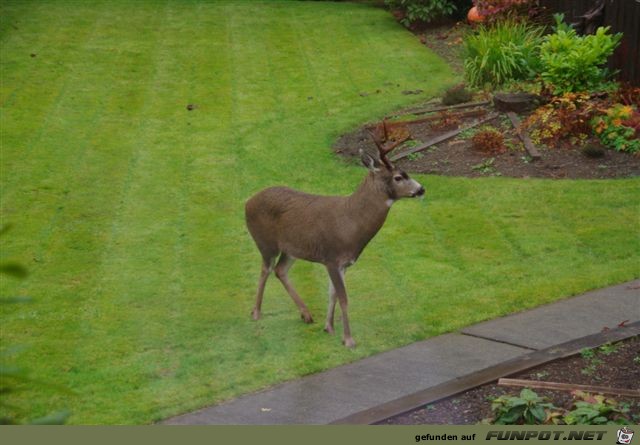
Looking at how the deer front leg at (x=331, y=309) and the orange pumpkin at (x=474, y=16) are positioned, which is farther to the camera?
the orange pumpkin at (x=474, y=16)

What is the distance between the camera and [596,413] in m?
7.56

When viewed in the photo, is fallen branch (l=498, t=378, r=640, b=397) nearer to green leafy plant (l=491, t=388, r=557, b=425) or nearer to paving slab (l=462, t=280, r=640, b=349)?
green leafy plant (l=491, t=388, r=557, b=425)

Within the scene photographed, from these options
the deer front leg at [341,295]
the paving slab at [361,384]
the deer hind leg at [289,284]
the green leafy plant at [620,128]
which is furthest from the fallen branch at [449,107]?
the deer front leg at [341,295]

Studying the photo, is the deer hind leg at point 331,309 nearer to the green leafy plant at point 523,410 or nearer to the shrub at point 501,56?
the green leafy plant at point 523,410

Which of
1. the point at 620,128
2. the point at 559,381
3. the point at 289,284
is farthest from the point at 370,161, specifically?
the point at 620,128

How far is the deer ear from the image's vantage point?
1009 centimetres

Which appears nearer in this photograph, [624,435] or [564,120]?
[624,435]

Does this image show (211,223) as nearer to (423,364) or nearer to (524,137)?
(524,137)

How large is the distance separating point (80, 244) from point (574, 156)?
726 centimetres

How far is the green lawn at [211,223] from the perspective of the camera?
33.9 ft

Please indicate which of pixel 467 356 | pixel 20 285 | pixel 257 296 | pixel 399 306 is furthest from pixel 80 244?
pixel 467 356

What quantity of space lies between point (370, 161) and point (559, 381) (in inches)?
105

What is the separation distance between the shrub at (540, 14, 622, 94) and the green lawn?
2.78m

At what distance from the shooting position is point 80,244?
541 inches
